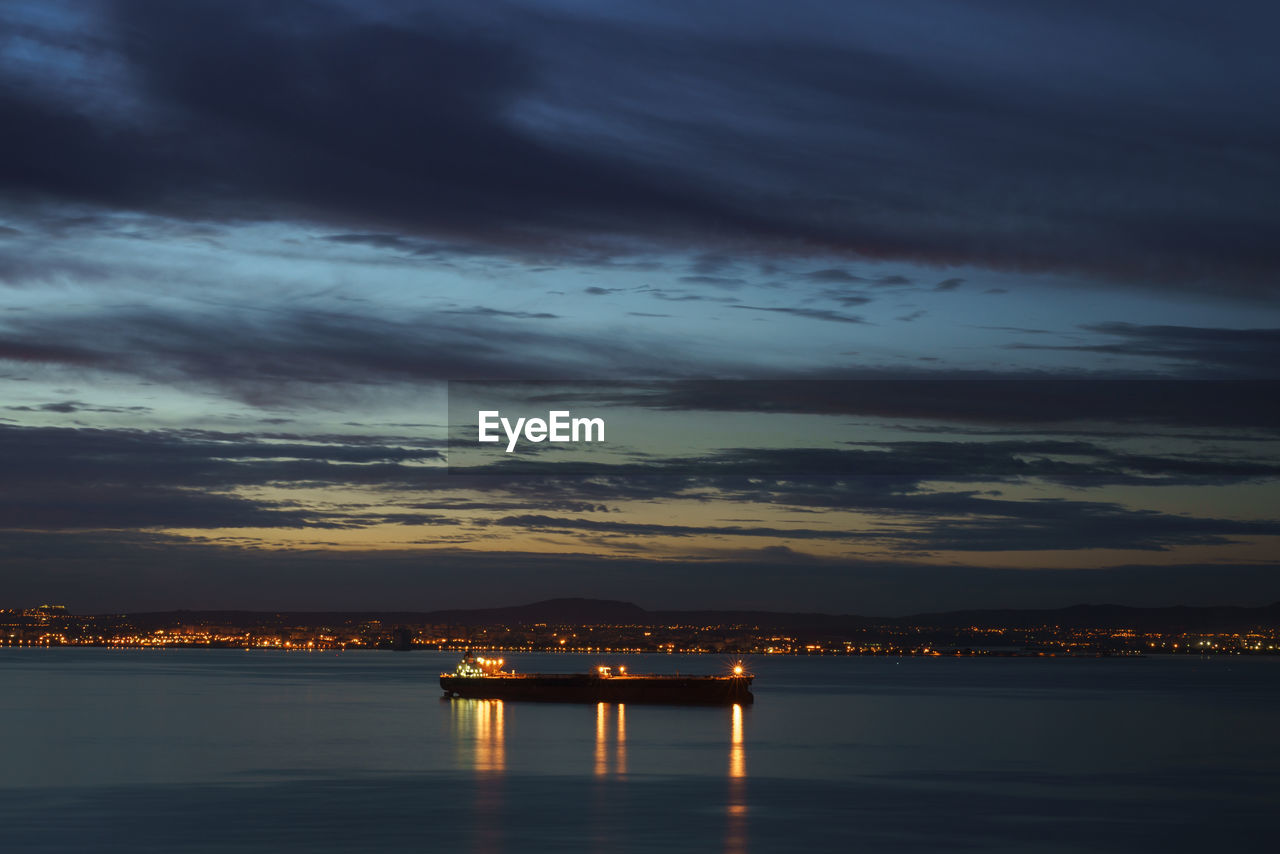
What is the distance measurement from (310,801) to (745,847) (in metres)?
22.4

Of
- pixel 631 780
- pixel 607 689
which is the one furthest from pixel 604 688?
pixel 631 780

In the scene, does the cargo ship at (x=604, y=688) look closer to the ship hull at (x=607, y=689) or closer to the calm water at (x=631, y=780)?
the ship hull at (x=607, y=689)

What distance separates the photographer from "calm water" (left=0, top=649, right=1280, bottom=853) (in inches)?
2272

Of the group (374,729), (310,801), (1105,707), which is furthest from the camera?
(1105,707)

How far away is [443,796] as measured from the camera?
230ft

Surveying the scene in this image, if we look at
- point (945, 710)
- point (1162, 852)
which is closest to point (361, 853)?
point (1162, 852)

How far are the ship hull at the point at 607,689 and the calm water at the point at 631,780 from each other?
12174 millimetres

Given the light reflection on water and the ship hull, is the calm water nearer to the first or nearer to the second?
the light reflection on water

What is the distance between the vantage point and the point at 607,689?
6339 inches

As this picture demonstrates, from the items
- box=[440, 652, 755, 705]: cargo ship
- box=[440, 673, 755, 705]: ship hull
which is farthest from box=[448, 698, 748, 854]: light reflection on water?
box=[440, 652, 755, 705]: cargo ship

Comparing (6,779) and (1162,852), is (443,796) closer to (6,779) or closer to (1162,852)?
(6,779)

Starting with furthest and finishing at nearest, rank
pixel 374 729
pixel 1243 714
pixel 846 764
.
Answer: pixel 1243 714
pixel 374 729
pixel 846 764

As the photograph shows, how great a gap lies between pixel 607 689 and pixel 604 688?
0.50 metres

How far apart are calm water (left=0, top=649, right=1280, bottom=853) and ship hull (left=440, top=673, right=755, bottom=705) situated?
12.2m
